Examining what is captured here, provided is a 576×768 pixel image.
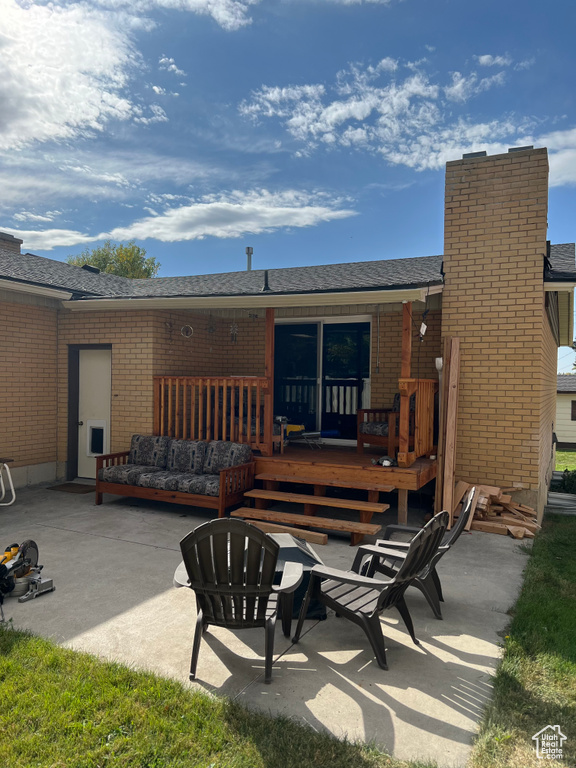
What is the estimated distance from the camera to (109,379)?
8789mm

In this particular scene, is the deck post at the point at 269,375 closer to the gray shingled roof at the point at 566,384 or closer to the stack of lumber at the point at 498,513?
the stack of lumber at the point at 498,513

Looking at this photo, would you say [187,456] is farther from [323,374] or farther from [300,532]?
[323,374]

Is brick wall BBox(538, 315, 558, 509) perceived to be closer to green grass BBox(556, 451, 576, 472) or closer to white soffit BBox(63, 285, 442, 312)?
white soffit BBox(63, 285, 442, 312)

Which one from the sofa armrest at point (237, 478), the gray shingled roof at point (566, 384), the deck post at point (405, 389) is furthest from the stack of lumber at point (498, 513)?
the gray shingled roof at point (566, 384)

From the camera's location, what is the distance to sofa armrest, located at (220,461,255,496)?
6.64 metres

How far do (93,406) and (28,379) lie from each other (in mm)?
1127

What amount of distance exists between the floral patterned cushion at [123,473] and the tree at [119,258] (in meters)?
33.2

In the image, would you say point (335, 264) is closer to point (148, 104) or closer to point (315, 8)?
point (315, 8)

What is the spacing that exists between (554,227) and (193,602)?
8.05m

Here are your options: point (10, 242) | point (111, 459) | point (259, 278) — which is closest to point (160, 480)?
point (111, 459)

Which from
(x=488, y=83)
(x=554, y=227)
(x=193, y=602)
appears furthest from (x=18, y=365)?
(x=488, y=83)

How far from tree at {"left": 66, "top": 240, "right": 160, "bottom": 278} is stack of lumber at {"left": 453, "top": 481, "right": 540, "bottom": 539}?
35.4m

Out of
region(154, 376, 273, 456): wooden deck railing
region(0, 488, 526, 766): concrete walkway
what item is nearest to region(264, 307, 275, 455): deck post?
region(154, 376, 273, 456): wooden deck railing

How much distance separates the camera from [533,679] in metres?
3.06
